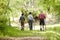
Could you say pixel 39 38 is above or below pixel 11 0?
below

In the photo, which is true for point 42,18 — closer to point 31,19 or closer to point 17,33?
point 31,19

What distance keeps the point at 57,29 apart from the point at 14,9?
50.2 inches

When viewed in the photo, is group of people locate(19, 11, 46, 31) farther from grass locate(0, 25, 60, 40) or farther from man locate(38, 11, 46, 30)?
grass locate(0, 25, 60, 40)

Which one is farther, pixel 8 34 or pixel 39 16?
pixel 39 16

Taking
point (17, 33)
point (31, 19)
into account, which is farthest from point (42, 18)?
point (17, 33)

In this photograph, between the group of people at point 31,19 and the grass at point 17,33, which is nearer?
the grass at point 17,33

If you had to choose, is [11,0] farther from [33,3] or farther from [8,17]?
[33,3]

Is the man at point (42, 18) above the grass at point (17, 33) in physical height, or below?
above

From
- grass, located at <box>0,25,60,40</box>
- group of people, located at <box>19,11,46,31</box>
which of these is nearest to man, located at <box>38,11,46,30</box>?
group of people, located at <box>19,11,46,31</box>

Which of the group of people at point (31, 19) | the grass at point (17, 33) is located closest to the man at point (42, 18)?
the group of people at point (31, 19)

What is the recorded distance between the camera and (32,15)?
6.46 meters

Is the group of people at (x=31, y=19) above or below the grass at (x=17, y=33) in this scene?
→ above

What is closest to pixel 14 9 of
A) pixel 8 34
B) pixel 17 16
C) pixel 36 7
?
pixel 17 16

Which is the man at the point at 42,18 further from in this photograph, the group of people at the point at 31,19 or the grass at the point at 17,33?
the grass at the point at 17,33
